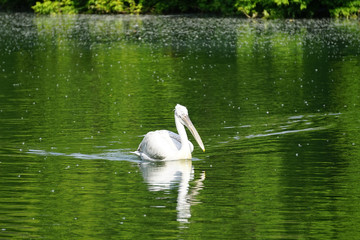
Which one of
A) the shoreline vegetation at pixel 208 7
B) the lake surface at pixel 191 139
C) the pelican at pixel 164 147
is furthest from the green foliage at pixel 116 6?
the pelican at pixel 164 147

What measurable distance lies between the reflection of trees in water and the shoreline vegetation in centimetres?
4743

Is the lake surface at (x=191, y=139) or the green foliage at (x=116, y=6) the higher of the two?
the green foliage at (x=116, y=6)

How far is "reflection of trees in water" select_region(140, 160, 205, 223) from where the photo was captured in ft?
38.8

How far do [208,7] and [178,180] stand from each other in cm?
6220

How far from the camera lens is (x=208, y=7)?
246 ft

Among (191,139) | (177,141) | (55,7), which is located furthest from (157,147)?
(55,7)

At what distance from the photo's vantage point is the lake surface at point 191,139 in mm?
11031

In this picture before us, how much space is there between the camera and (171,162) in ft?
50.2

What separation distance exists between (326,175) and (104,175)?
3.58 metres

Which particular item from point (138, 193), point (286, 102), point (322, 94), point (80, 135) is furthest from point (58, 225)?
point (322, 94)

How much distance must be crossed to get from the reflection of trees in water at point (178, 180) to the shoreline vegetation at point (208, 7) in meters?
47.4

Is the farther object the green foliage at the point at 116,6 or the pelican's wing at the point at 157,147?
the green foliage at the point at 116,6

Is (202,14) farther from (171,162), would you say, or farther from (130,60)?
(171,162)

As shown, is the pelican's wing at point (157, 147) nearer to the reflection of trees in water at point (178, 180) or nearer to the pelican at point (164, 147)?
the pelican at point (164, 147)
